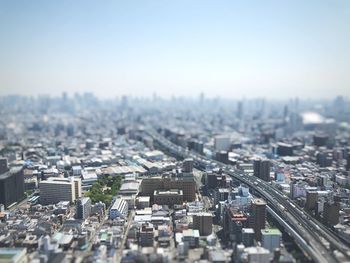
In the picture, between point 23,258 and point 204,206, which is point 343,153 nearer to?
point 204,206

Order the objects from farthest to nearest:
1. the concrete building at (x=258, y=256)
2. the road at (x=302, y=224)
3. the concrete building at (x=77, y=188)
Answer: the concrete building at (x=77, y=188), the road at (x=302, y=224), the concrete building at (x=258, y=256)

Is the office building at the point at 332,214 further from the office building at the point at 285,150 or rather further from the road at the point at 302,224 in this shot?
the office building at the point at 285,150

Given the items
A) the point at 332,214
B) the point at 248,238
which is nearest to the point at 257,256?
the point at 248,238

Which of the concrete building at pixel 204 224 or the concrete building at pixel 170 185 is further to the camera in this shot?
the concrete building at pixel 170 185

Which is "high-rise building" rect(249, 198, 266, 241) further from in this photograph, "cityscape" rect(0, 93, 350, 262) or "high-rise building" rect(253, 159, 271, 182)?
"high-rise building" rect(253, 159, 271, 182)

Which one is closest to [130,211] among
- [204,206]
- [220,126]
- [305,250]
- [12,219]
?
[204,206]

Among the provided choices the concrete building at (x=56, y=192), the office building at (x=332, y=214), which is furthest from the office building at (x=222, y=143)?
the office building at (x=332, y=214)
